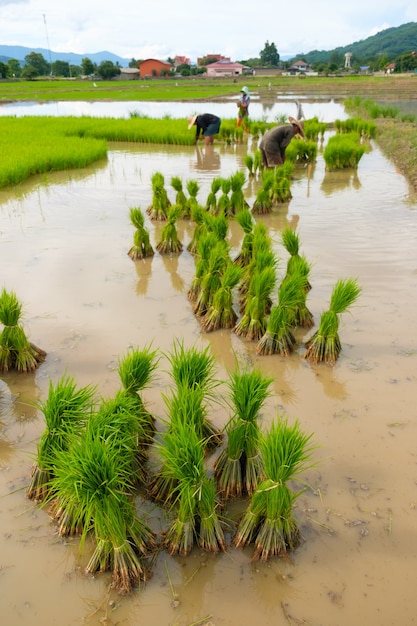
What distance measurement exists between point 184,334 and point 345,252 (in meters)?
2.84

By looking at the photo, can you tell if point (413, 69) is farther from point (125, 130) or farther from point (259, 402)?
point (259, 402)

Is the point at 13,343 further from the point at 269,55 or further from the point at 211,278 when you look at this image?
the point at 269,55

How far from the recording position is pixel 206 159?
1217 centimetres

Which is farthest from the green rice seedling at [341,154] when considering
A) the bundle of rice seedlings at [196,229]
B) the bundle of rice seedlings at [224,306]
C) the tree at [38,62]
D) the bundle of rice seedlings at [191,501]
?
the tree at [38,62]

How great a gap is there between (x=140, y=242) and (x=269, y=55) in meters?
106

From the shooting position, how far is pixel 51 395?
8.18ft

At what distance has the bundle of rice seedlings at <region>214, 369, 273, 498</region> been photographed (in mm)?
2408

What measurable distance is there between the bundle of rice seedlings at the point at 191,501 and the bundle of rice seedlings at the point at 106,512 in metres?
0.17

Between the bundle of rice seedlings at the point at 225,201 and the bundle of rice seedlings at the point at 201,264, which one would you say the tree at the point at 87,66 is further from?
the bundle of rice seedlings at the point at 201,264

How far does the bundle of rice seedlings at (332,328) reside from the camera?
11.8 feet

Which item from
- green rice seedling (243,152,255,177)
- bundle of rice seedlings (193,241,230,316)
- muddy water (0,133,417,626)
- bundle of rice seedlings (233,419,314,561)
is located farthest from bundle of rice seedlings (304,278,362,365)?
green rice seedling (243,152,255,177)

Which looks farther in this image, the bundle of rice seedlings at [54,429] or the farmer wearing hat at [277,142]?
the farmer wearing hat at [277,142]

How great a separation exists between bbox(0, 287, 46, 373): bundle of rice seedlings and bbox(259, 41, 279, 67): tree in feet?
348

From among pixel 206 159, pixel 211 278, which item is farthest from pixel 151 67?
pixel 211 278
